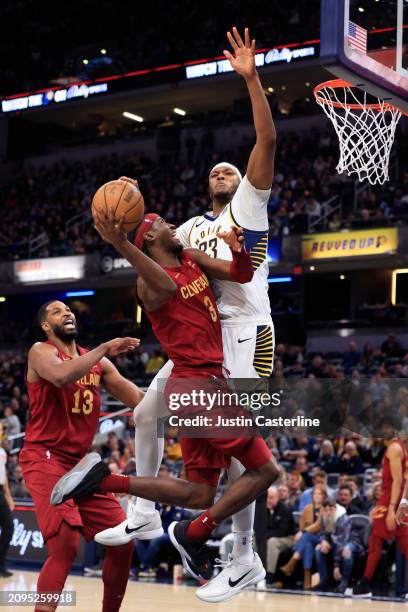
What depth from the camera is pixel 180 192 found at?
2866 centimetres

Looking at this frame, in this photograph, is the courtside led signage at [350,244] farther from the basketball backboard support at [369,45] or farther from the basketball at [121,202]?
the basketball at [121,202]

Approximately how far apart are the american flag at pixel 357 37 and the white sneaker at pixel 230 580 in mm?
3845

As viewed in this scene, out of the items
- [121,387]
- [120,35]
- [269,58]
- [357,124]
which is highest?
[120,35]

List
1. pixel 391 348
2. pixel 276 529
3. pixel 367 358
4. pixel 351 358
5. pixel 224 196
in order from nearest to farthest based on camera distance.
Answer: pixel 224 196, pixel 276 529, pixel 367 358, pixel 391 348, pixel 351 358

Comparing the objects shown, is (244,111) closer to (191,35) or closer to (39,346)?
(191,35)

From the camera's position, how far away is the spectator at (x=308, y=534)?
484 inches

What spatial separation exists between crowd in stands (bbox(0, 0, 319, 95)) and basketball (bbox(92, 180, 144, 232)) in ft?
69.9

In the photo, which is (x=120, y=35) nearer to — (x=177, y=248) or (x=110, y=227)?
(x=177, y=248)

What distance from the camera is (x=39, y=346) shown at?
23.6 ft

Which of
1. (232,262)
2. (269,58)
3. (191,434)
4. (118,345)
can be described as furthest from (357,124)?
(269,58)

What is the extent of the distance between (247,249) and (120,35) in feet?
92.2

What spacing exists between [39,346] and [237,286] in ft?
5.05

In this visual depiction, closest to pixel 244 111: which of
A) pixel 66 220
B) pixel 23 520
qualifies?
pixel 66 220

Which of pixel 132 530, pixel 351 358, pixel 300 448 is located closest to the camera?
pixel 132 530
